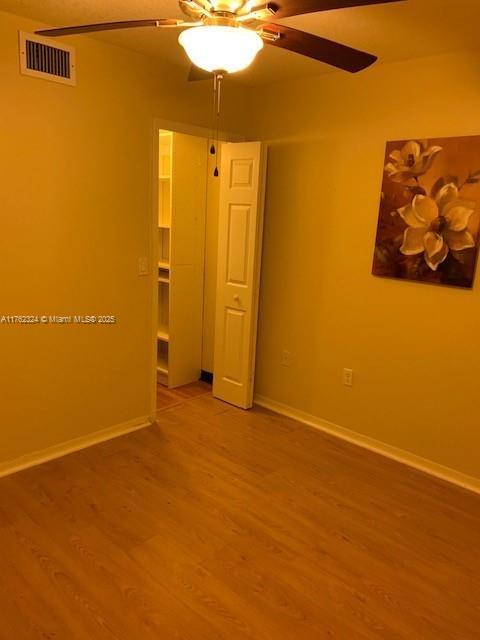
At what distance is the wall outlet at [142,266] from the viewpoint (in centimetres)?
321

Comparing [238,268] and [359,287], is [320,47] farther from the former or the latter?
[238,268]

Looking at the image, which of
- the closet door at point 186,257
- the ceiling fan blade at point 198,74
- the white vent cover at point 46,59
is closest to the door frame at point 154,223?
the closet door at point 186,257

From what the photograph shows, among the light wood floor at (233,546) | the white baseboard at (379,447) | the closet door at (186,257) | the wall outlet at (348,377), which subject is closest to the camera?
the light wood floor at (233,546)

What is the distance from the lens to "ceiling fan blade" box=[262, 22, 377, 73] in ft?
5.27

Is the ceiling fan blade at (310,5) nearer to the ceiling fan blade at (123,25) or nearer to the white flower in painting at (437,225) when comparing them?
the ceiling fan blade at (123,25)

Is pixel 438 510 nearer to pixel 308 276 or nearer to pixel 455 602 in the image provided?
pixel 455 602

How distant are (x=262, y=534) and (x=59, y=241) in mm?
1960

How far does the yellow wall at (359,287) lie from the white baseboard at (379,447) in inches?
1.7

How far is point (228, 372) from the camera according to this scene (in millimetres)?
3904

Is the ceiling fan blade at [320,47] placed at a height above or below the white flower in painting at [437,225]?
above

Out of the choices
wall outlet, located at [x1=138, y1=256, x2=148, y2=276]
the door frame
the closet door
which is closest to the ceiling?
the door frame

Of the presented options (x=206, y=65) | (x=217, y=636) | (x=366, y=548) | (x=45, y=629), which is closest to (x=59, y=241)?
(x=206, y=65)

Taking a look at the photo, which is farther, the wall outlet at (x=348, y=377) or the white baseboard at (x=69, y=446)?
the wall outlet at (x=348, y=377)

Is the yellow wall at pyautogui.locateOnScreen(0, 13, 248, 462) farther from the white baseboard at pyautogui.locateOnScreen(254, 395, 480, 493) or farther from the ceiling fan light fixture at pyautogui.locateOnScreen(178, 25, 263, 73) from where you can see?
the ceiling fan light fixture at pyautogui.locateOnScreen(178, 25, 263, 73)
